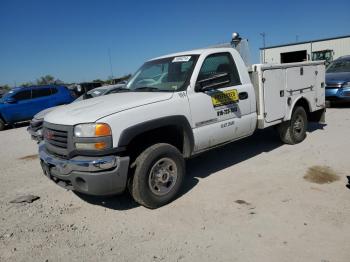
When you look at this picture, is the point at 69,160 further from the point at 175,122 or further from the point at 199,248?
the point at 199,248

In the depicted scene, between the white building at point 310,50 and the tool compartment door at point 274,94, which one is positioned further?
the white building at point 310,50

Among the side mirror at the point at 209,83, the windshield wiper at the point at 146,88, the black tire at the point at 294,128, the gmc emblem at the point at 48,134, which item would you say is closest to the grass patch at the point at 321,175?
the black tire at the point at 294,128

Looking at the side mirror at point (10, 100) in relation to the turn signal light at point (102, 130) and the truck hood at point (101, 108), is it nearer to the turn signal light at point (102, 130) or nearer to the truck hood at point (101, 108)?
the truck hood at point (101, 108)

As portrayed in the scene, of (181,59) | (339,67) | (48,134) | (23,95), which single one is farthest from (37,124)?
(339,67)

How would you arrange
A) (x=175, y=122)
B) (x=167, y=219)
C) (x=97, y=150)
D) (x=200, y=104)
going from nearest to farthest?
(x=97, y=150) → (x=167, y=219) → (x=175, y=122) → (x=200, y=104)

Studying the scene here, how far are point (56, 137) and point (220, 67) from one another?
2.61 m

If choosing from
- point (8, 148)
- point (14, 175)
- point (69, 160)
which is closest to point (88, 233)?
point (69, 160)

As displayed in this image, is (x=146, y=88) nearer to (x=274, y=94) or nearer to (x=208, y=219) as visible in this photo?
(x=208, y=219)

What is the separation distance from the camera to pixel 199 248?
314 centimetres

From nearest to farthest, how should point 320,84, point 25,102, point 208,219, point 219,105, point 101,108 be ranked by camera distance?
point 208,219
point 101,108
point 219,105
point 320,84
point 25,102

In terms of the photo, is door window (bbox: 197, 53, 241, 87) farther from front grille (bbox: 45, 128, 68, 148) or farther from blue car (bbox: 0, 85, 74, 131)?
blue car (bbox: 0, 85, 74, 131)

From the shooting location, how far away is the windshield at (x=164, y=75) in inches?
177

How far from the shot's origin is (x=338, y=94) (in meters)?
10.1

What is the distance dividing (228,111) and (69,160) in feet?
7.75
